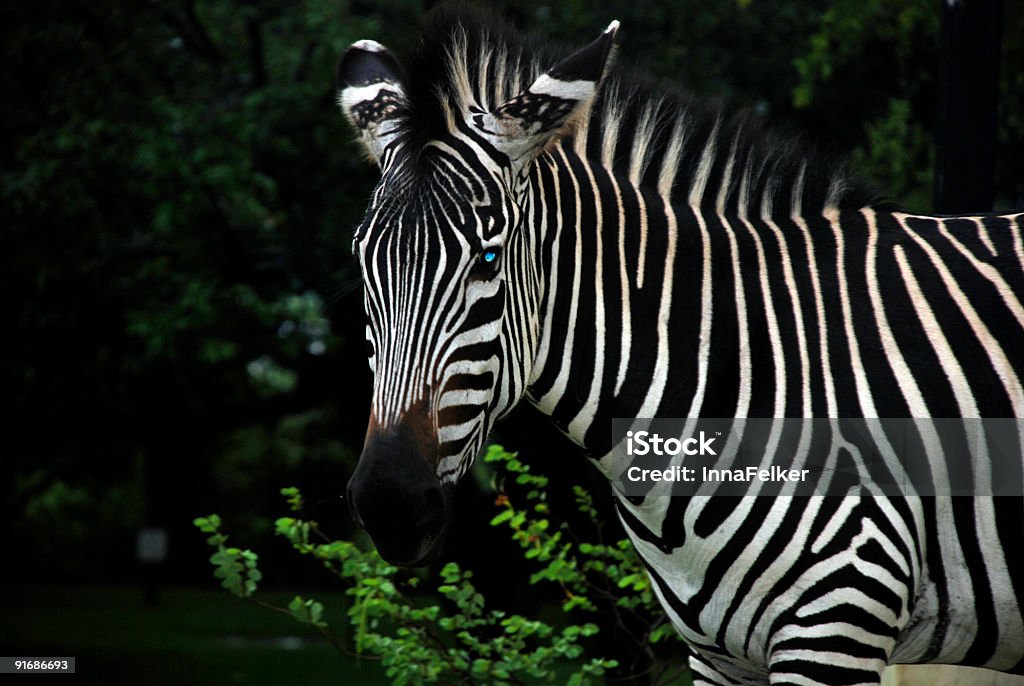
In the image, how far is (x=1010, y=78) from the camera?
7.73 meters

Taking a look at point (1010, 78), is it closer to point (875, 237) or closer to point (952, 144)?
point (952, 144)

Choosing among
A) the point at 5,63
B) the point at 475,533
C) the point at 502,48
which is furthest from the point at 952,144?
the point at 5,63

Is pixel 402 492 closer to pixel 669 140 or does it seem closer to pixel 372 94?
pixel 372 94

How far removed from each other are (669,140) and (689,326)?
0.54 metres

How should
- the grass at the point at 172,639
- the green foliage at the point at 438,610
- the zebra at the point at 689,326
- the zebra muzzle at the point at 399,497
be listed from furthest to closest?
the grass at the point at 172,639, the green foliage at the point at 438,610, the zebra at the point at 689,326, the zebra muzzle at the point at 399,497

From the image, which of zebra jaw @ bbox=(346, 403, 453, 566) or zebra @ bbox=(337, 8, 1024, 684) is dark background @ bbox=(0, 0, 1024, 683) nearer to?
zebra @ bbox=(337, 8, 1024, 684)

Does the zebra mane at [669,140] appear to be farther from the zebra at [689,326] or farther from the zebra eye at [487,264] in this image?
the zebra eye at [487,264]

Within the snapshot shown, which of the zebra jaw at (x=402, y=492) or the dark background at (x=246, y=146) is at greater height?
the dark background at (x=246, y=146)

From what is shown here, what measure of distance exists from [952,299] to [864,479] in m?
0.50

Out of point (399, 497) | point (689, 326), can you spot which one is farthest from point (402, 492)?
point (689, 326)

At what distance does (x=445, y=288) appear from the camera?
225cm

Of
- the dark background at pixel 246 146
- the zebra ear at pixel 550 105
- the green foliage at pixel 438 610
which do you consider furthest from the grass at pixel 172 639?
the zebra ear at pixel 550 105

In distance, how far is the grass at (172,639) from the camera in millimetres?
12070

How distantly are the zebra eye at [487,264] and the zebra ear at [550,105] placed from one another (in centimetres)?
23
